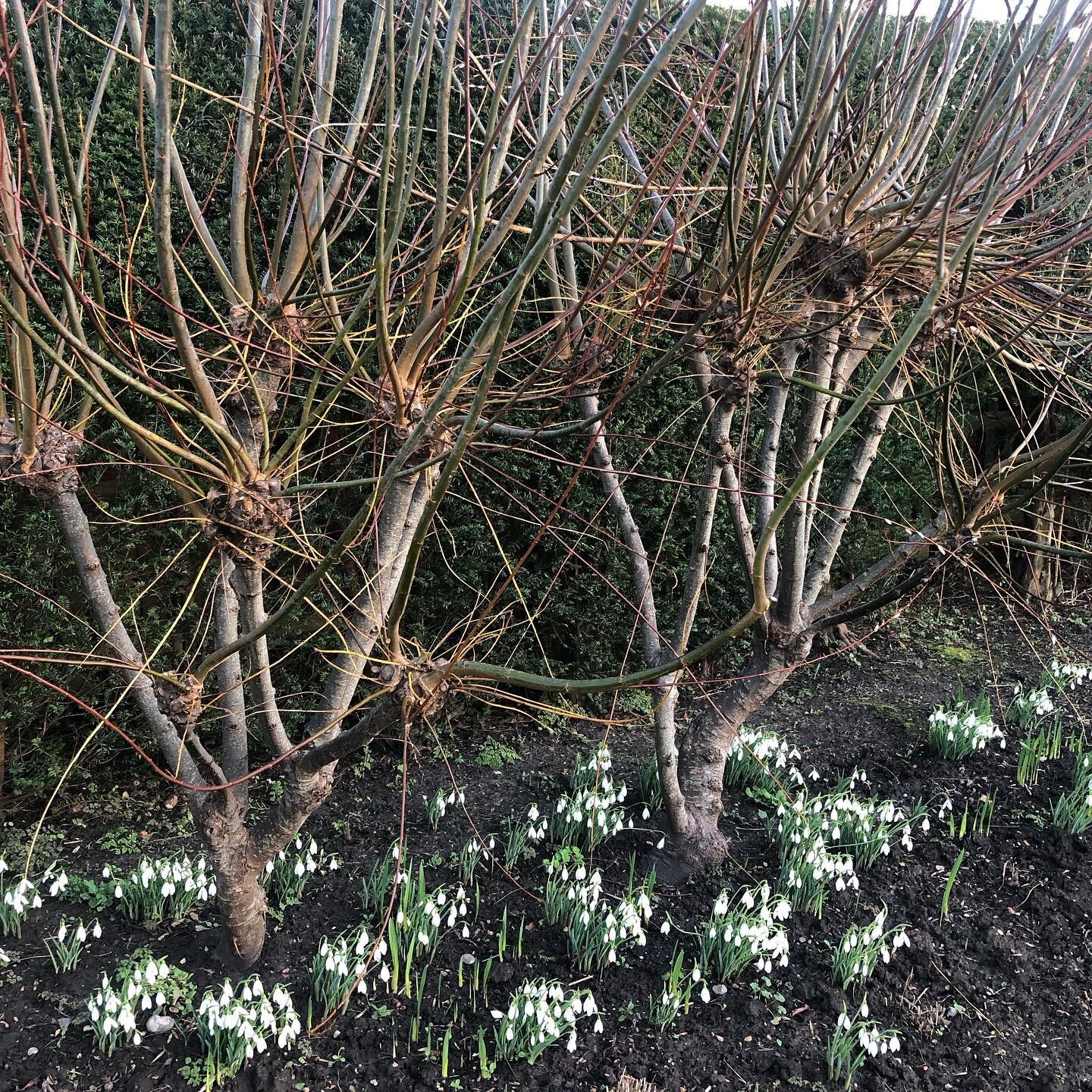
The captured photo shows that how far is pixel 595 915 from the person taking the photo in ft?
8.50

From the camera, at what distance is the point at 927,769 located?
3812mm

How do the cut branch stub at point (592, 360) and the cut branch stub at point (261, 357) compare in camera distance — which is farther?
the cut branch stub at point (261, 357)

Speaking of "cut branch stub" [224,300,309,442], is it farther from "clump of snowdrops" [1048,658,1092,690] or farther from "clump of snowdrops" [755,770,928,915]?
"clump of snowdrops" [1048,658,1092,690]

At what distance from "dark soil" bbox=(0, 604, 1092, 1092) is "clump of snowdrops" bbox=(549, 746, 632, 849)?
106 mm

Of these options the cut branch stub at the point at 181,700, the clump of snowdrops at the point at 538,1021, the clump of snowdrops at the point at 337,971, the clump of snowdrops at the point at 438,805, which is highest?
the cut branch stub at the point at 181,700

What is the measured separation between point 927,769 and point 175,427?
3434 millimetres

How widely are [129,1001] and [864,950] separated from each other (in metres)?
2.00

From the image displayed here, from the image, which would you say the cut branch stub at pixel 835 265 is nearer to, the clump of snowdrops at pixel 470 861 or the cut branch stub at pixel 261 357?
the cut branch stub at pixel 261 357

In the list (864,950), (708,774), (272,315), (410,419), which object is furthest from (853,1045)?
(272,315)

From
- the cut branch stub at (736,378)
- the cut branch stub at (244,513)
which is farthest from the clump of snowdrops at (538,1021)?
the cut branch stub at (736,378)

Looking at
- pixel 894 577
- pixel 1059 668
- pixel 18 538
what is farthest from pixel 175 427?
pixel 894 577

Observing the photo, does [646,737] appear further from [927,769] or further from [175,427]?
[175,427]

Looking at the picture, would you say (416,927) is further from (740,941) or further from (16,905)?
(16,905)

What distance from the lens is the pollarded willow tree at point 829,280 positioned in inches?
69.9
